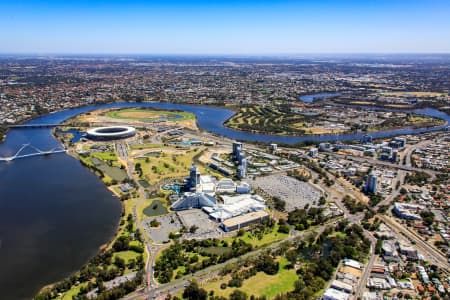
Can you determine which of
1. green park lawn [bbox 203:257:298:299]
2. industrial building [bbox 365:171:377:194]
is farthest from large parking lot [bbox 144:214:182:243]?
industrial building [bbox 365:171:377:194]

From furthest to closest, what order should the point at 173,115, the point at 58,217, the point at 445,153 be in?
the point at 173,115 < the point at 445,153 < the point at 58,217

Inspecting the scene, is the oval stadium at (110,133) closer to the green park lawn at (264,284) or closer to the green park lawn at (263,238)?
the green park lawn at (263,238)

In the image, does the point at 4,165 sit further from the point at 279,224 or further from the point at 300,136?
the point at 300,136

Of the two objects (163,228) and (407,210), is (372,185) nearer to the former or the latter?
(407,210)

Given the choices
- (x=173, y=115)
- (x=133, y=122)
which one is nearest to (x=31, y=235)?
(x=133, y=122)

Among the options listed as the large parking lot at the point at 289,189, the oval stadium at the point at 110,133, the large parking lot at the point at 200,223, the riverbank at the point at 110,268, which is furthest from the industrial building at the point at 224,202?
the oval stadium at the point at 110,133
